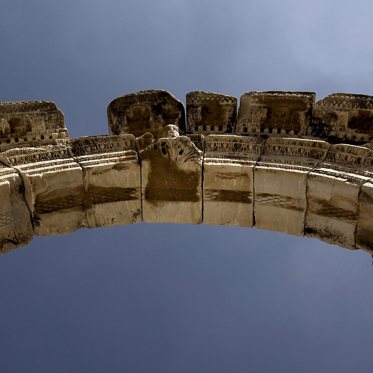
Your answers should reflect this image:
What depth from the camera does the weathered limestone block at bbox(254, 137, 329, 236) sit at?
9.06m

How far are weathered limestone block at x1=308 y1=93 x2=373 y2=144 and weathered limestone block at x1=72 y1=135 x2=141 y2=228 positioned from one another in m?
2.43

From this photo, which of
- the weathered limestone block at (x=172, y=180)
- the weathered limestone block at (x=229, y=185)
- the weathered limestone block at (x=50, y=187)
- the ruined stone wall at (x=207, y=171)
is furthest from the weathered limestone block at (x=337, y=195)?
the weathered limestone block at (x=50, y=187)

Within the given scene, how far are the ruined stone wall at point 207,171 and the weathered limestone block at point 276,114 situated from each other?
0.04 ft

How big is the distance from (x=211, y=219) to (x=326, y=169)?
1.58 m

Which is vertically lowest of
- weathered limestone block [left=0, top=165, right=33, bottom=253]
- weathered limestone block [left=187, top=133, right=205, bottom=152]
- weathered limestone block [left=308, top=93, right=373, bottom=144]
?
weathered limestone block [left=0, top=165, right=33, bottom=253]

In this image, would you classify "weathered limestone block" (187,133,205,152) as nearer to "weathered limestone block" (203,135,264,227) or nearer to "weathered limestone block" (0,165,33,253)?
"weathered limestone block" (203,135,264,227)

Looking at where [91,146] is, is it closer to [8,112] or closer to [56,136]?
[56,136]

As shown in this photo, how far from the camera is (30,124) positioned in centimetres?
1000

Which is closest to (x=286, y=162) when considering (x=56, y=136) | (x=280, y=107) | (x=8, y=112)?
(x=280, y=107)

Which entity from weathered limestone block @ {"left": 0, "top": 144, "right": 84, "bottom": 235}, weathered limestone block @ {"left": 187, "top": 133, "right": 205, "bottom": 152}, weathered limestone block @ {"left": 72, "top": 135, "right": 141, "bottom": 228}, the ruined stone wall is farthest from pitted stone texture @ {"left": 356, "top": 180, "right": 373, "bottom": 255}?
weathered limestone block @ {"left": 0, "top": 144, "right": 84, "bottom": 235}

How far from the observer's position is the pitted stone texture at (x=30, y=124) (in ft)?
32.1

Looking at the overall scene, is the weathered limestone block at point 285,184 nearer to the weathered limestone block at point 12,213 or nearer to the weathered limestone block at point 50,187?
the weathered limestone block at point 50,187

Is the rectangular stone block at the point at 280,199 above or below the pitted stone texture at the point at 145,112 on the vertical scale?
below

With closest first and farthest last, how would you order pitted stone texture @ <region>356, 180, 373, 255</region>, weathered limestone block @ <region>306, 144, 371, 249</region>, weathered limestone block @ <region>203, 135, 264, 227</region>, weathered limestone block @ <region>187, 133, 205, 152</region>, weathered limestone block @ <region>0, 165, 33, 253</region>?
pitted stone texture @ <region>356, 180, 373, 255</region> → weathered limestone block @ <region>306, 144, 371, 249</region> → weathered limestone block @ <region>0, 165, 33, 253</region> → weathered limestone block @ <region>203, 135, 264, 227</region> → weathered limestone block @ <region>187, 133, 205, 152</region>
